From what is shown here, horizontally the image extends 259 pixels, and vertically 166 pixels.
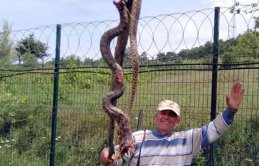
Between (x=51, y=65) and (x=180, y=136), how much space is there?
4.00 meters

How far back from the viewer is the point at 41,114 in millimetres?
8219

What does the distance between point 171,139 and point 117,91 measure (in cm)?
94

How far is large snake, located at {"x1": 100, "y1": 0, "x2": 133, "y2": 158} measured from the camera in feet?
8.93

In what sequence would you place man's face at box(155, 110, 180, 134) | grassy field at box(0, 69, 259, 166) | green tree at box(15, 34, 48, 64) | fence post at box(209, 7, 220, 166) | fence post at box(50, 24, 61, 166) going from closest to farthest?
man's face at box(155, 110, 180, 134) → fence post at box(209, 7, 220, 166) → grassy field at box(0, 69, 259, 166) → fence post at box(50, 24, 61, 166) → green tree at box(15, 34, 48, 64)

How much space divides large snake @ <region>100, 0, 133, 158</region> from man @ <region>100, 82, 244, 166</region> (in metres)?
0.76

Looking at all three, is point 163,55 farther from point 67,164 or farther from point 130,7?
point 130,7

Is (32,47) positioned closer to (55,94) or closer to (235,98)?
(55,94)

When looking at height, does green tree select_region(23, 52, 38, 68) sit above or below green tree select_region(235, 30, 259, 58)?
below

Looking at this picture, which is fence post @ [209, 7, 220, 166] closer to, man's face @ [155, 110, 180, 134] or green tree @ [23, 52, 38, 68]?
→ man's face @ [155, 110, 180, 134]

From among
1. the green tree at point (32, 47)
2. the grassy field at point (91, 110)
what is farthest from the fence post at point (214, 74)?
the green tree at point (32, 47)

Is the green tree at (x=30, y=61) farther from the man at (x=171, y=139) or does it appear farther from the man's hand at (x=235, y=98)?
the man's hand at (x=235, y=98)

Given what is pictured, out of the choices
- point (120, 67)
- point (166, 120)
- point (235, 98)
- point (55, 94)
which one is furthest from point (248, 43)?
point (120, 67)

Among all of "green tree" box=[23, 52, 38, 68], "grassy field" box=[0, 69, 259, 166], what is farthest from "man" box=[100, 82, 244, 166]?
"green tree" box=[23, 52, 38, 68]

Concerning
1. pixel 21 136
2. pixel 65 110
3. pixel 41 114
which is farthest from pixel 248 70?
pixel 21 136
